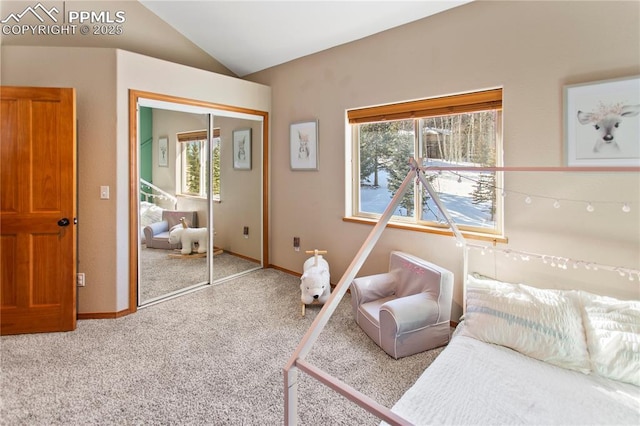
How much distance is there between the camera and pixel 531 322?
1.92 metres

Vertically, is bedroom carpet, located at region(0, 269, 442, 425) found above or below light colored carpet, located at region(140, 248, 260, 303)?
below

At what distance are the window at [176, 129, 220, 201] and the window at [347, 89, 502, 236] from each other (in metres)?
1.57

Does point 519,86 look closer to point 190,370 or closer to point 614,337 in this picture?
point 614,337

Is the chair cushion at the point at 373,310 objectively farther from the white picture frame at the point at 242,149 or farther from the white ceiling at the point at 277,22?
the white ceiling at the point at 277,22

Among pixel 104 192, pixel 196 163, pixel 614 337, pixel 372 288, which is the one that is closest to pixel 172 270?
pixel 104 192

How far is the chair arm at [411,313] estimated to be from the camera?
2.34 m

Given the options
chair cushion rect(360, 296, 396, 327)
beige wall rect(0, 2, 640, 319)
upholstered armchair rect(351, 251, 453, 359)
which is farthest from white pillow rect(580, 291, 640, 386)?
chair cushion rect(360, 296, 396, 327)

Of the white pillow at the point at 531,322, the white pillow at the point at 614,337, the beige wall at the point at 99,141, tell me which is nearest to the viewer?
the white pillow at the point at 614,337

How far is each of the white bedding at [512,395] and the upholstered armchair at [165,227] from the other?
285 cm

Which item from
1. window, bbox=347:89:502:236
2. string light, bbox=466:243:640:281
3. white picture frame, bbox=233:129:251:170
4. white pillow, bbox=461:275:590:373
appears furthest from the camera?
white picture frame, bbox=233:129:251:170

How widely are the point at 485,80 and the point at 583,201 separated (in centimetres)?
112

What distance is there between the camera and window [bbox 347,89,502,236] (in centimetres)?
275

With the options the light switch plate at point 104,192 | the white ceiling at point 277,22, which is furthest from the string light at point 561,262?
the light switch plate at point 104,192

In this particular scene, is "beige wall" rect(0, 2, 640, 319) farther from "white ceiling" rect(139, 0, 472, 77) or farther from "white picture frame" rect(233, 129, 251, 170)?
"white picture frame" rect(233, 129, 251, 170)
